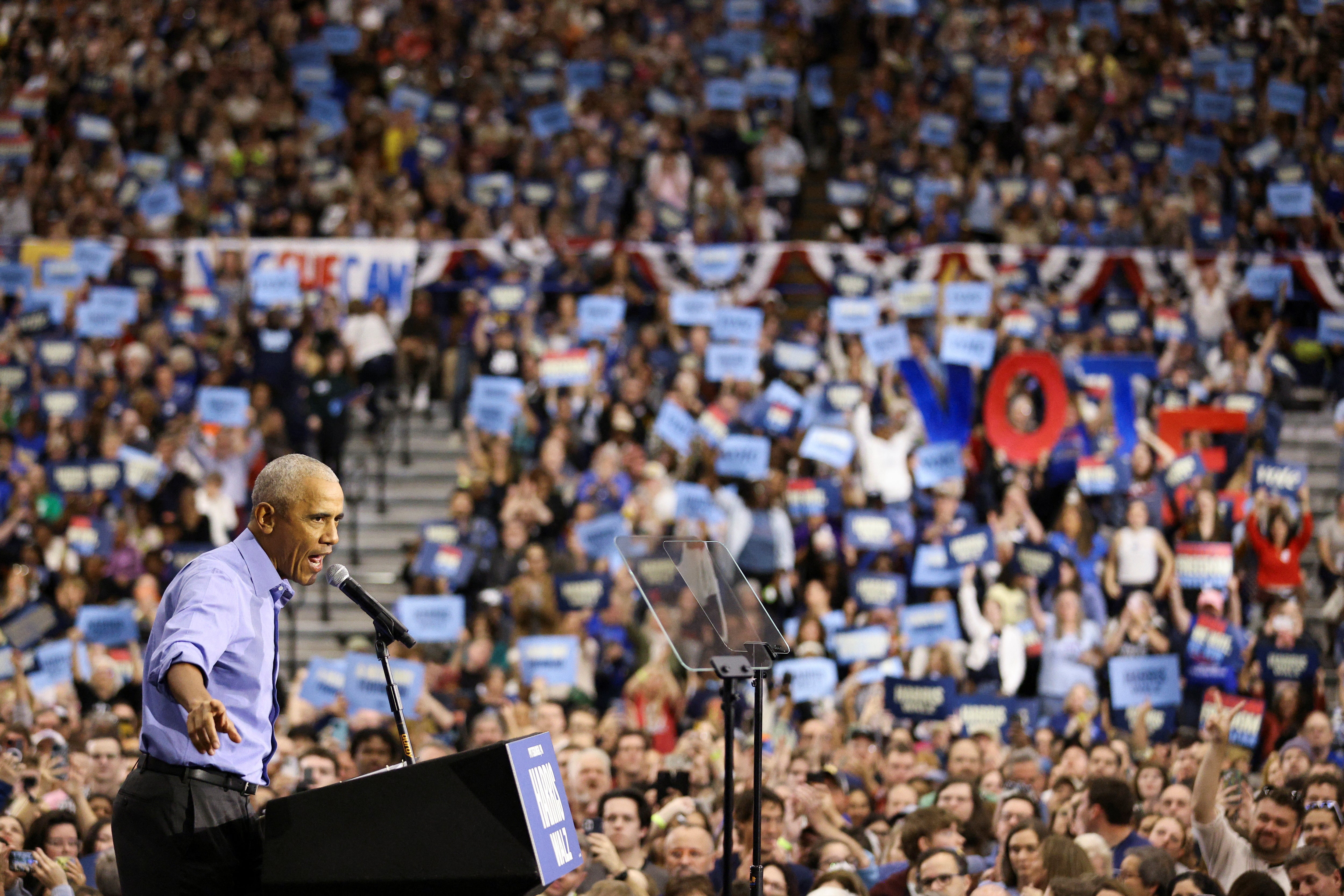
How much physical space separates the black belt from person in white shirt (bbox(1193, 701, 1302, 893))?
352 centimetres

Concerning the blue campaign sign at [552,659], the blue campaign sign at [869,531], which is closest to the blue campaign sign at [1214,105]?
the blue campaign sign at [869,531]

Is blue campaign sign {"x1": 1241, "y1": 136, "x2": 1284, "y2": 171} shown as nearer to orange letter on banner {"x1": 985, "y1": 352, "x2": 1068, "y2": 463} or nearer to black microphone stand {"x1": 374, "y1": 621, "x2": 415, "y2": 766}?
orange letter on banner {"x1": 985, "y1": 352, "x2": 1068, "y2": 463}

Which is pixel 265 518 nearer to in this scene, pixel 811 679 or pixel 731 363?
pixel 811 679

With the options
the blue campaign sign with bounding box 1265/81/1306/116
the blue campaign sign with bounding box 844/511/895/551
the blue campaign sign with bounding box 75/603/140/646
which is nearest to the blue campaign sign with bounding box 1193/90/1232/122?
the blue campaign sign with bounding box 1265/81/1306/116

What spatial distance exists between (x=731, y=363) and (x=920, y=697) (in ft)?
13.3

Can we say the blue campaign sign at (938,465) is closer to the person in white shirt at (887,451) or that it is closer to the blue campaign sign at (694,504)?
the person in white shirt at (887,451)

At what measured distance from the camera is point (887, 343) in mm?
11641

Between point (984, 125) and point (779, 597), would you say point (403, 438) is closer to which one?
point (779, 597)

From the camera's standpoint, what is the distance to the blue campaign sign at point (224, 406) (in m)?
11.7

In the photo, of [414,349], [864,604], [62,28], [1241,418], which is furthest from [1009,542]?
[62,28]

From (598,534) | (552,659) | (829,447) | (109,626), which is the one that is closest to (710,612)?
(552,659)

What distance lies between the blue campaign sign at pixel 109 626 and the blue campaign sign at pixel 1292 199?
9.90 m

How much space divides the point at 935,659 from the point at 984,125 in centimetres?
739

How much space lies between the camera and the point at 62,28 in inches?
647
